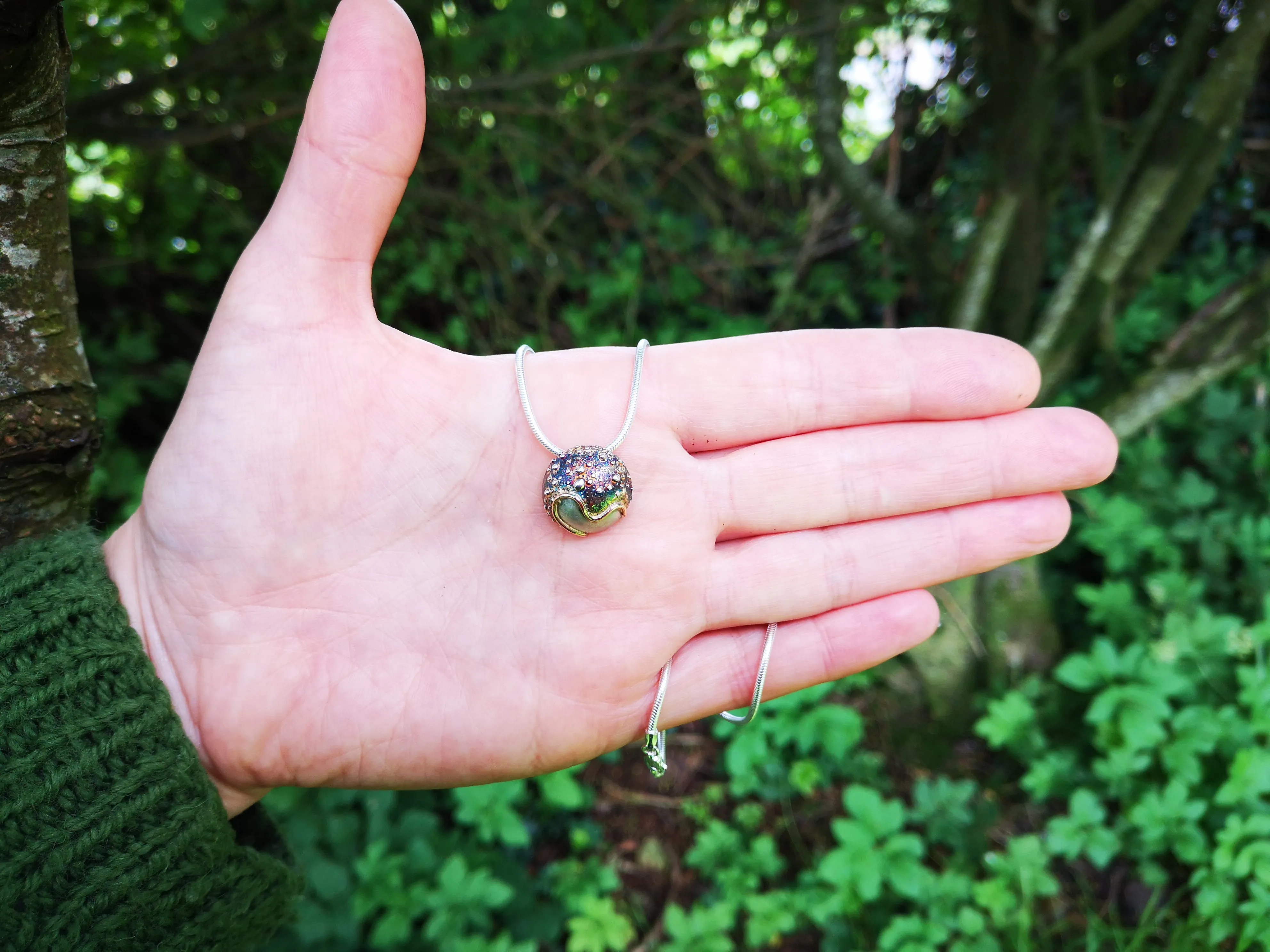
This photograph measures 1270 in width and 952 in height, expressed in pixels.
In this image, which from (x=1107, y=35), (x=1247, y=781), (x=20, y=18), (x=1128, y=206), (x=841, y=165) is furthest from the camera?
(x=841, y=165)

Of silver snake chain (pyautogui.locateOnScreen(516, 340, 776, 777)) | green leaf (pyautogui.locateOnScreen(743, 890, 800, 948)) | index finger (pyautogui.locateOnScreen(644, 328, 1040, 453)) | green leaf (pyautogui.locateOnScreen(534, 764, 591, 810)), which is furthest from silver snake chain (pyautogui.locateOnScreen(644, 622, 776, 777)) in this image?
green leaf (pyautogui.locateOnScreen(743, 890, 800, 948))

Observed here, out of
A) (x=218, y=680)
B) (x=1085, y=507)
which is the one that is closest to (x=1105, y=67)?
(x=1085, y=507)

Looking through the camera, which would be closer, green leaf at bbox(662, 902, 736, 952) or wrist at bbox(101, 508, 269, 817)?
wrist at bbox(101, 508, 269, 817)

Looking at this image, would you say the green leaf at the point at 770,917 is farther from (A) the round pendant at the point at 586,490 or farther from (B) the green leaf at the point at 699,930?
(A) the round pendant at the point at 586,490

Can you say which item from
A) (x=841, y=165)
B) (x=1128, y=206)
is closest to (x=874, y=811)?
(x=1128, y=206)

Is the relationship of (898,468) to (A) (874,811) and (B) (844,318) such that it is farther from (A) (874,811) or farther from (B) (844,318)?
(B) (844,318)

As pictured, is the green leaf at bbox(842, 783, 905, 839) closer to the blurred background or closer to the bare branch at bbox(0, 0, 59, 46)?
the blurred background

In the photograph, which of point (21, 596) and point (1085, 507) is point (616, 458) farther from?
point (1085, 507)
